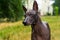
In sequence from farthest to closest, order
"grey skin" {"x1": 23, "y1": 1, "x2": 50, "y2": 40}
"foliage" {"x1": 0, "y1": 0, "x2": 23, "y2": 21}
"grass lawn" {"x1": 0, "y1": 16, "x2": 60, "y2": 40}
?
"foliage" {"x1": 0, "y1": 0, "x2": 23, "y2": 21} → "grass lawn" {"x1": 0, "y1": 16, "x2": 60, "y2": 40} → "grey skin" {"x1": 23, "y1": 1, "x2": 50, "y2": 40}

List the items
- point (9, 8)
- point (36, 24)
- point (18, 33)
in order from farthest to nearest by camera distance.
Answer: point (9, 8), point (18, 33), point (36, 24)

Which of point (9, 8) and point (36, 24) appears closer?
point (36, 24)

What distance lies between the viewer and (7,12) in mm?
27531

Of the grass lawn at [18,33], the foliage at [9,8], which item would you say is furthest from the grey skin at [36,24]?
the foliage at [9,8]

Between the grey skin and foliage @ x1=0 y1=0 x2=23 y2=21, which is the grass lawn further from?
foliage @ x1=0 y1=0 x2=23 y2=21

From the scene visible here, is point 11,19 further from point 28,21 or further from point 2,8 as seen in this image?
point 28,21

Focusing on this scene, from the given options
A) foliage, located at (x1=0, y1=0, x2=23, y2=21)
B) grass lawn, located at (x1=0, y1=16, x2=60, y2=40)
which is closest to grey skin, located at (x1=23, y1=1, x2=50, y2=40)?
grass lawn, located at (x1=0, y1=16, x2=60, y2=40)

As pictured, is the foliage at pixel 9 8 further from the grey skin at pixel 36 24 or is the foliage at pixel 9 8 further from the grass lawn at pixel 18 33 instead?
the grey skin at pixel 36 24

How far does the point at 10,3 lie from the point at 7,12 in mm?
1104

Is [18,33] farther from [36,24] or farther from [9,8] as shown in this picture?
[9,8]

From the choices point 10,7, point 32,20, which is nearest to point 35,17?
point 32,20

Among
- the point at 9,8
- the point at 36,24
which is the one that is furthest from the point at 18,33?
the point at 9,8

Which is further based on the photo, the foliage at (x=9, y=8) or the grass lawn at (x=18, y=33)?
the foliage at (x=9, y=8)

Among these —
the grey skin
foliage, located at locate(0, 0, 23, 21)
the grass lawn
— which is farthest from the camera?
foliage, located at locate(0, 0, 23, 21)
